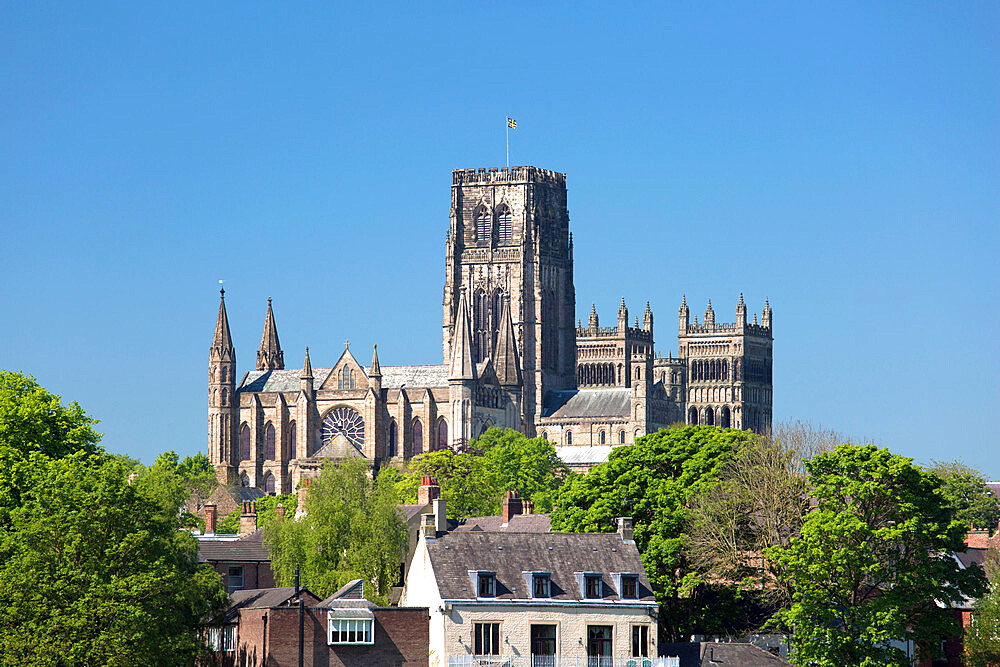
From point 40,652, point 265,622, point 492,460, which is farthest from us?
point 492,460

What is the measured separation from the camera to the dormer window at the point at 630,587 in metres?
68.9

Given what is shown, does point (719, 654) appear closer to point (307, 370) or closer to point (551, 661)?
point (551, 661)

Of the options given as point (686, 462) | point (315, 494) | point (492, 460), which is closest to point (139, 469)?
point (492, 460)

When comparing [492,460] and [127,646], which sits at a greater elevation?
[492,460]

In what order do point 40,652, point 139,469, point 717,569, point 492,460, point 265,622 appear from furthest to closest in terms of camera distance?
point 492,460
point 139,469
point 717,569
point 265,622
point 40,652

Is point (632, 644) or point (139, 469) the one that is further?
point (139, 469)

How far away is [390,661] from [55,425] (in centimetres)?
1845

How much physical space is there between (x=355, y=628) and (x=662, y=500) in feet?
52.0

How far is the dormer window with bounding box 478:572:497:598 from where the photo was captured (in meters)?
67.3

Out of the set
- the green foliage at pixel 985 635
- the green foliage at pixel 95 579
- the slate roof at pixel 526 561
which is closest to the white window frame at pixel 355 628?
the slate roof at pixel 526 561

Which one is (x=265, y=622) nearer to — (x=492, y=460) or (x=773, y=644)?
(x=773, y=644)

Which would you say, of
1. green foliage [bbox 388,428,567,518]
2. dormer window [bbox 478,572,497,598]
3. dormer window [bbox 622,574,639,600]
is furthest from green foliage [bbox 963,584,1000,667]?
green foliage [bbox 388,428,567,518]

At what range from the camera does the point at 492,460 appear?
165000 mm

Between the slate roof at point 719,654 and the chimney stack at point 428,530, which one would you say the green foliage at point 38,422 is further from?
the slate roof at point 719,654
